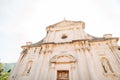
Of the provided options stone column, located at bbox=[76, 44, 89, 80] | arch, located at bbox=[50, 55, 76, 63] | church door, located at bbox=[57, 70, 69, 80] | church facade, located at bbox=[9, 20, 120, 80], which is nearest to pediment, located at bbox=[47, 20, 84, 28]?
church facade, located at bbox=[9, 20, 120, 80]

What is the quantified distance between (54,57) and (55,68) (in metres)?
1.24

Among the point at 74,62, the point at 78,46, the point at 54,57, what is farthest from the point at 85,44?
the point at 54,57

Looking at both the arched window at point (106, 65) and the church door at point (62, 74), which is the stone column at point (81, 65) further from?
the arched window at point (106, 65)

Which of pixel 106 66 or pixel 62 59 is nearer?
pixel 106 66

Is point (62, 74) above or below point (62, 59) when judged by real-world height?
below

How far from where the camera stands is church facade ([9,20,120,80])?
9811 mm

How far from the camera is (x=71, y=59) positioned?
36.0 feet

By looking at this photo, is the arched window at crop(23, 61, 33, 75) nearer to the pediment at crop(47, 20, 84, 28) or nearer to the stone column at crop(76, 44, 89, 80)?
the stone column at crop(76, 44, 89, 80)

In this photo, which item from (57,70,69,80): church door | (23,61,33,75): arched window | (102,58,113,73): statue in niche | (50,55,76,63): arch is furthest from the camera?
(23,61,33,75): arched window

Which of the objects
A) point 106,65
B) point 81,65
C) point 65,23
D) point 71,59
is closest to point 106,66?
point 106,65

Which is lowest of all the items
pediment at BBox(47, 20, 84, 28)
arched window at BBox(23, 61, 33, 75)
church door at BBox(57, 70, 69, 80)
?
church door at BBox(57, 70, 69, 80)

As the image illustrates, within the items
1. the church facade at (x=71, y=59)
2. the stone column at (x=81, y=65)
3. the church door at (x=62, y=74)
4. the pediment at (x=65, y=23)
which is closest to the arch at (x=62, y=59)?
the church facade at (x=71, y=59)

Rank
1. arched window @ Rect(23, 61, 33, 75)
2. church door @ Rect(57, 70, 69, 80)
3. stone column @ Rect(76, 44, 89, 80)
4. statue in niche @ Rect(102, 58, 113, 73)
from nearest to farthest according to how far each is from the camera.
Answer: stone column @ Rect(76, 44, 89, 80), statue in niche @ Rect(102, 58, 113, 73), church door @ Rect(57, 70, 69, 80), arched window @ Rect(23, 61, 33, 75)

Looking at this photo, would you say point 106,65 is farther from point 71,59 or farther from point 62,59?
point 62,59
